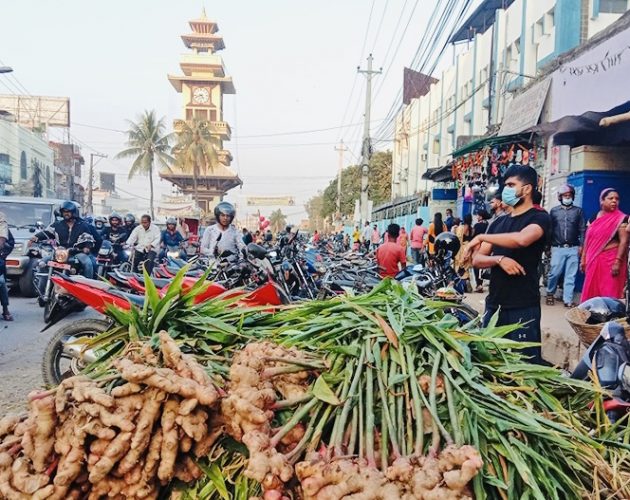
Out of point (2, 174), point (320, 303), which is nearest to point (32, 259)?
point (320, 303)

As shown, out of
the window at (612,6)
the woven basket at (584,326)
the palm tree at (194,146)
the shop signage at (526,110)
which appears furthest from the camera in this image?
the palm tree at (194,146)

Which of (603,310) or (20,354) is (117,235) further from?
(603,310)

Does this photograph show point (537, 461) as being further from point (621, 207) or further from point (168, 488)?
point (621, 207)

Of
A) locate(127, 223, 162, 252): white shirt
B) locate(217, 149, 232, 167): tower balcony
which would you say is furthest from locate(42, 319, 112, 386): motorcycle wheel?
locate(217, 149, 232, 167): tower balcony

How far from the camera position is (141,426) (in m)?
1.54

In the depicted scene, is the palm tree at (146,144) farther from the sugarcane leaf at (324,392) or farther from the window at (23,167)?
the sugarcane leaf at (324,392)

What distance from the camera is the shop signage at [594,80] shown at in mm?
6094

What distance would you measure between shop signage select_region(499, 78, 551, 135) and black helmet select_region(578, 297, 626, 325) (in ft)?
17.7

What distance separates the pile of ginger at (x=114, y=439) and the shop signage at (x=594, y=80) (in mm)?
6158

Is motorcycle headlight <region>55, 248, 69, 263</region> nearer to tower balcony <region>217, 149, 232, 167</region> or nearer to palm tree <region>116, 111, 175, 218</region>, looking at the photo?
palm tree <region>116, 111, 175, 218</region>

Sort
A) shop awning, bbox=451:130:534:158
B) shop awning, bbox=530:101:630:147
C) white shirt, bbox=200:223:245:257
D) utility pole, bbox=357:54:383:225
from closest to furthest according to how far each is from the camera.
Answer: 1. white shirt, bbox=200:223:245:257
2. shop awning, bbox=530:101:630:147
3. shop awning, bbox=451:130:534:158
4. utility pole, bbox=357:54:383:225

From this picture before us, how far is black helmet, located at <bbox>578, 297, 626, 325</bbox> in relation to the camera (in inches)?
123

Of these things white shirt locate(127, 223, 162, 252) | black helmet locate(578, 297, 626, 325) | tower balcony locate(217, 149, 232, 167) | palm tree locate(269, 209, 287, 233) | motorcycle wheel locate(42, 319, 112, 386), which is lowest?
motorcycle wheel locate(42, 319, 112, 386)

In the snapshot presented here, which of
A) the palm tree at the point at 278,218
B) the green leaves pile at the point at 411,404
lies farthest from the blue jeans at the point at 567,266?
the palm tree at the point at 278,218
